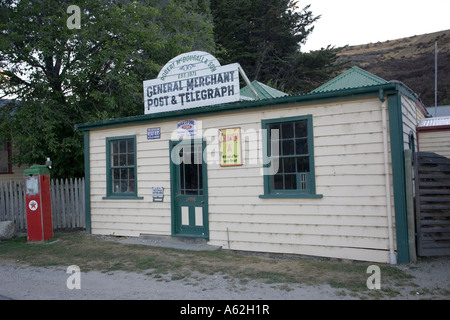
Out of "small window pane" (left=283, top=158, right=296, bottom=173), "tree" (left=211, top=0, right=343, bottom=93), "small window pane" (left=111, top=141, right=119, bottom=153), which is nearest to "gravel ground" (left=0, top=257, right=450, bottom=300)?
"small window pane" (left=283, top=158, right=296, bottom=173)

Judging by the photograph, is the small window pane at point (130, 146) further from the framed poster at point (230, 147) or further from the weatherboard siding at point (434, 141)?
the weatherboard siding at point (434, 141)

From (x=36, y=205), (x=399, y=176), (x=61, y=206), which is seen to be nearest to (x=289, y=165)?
(x=399, y=176)

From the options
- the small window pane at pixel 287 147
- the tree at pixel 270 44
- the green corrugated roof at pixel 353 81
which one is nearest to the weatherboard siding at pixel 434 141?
the green corrugated roof at pixel 353 81

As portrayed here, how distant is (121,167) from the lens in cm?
1069

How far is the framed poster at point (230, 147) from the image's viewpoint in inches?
346

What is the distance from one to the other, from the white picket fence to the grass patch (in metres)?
2.12

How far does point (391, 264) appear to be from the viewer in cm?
704

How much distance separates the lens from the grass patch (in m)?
6.34

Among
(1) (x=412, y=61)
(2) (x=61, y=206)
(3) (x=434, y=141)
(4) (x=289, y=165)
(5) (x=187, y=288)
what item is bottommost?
(5) (x=187, y=288)

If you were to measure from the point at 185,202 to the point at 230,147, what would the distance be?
1802 millimetres

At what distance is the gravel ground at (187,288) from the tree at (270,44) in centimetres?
2313
